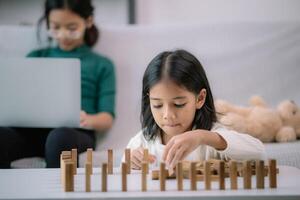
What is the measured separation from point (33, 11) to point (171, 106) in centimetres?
189

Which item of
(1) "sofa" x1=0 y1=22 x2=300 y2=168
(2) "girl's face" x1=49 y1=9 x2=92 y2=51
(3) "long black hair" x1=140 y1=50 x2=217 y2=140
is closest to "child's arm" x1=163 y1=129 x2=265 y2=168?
(3) "long black hair" x1=140 y1=50 x2=217 y2=140

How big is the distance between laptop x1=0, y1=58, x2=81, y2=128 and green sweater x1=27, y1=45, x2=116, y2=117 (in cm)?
39

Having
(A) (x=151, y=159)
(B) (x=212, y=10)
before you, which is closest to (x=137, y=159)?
(A) (x=151, y=159)

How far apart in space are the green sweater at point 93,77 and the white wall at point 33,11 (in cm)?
84

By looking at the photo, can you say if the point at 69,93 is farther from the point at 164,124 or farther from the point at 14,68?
the point at 164,124

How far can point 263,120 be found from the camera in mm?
1988

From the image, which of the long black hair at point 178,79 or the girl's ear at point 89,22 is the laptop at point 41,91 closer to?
the long black hair at point 178,79

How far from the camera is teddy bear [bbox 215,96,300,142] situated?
196 cm

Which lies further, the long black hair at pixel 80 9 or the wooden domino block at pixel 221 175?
the long black hair at pixel 80 9

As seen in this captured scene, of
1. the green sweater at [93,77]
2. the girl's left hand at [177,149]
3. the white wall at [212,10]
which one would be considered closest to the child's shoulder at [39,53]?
the green sweater at [93,77]

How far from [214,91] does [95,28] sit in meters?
0.49

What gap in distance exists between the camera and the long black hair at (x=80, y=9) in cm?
220

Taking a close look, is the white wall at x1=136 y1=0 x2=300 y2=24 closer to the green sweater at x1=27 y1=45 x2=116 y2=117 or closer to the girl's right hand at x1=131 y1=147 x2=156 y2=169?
the green sweater at x1=27 y1=45 x2=116 y2=117

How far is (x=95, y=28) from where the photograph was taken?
2.28 metres
